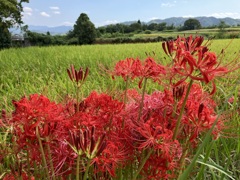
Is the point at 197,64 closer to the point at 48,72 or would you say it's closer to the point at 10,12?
the point at 48,72

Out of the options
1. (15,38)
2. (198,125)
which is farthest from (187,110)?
(15,38)

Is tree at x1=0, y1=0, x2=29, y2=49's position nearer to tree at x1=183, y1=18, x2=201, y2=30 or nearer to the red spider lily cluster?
the red spider lily cluster

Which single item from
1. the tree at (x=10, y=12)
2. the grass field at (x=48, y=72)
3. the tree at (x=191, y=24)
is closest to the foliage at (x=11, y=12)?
the tree at (x=10, y=12)

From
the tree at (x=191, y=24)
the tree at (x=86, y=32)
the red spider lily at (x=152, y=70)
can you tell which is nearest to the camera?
the red spider lily at (x=152, y=70)

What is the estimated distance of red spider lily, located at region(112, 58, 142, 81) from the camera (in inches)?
38.2

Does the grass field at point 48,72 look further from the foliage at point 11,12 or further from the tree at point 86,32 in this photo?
the tree at point 86,32

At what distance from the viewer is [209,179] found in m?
1.76

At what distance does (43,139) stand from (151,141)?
293 millimetres

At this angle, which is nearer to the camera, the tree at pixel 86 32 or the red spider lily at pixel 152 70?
the red spider lily at pixel 152 70

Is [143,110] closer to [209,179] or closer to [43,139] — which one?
[43,139]

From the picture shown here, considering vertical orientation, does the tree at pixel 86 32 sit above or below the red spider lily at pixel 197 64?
below

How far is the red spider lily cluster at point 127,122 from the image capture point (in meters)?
0.75

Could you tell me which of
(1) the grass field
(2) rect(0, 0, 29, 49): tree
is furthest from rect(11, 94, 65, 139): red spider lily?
(2) rect(0, 0, 29, 49): tree

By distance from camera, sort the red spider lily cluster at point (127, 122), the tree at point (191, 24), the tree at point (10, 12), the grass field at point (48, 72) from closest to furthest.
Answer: the red spider lily cluster at point (127, 122) → the grass field at point (48, 72) → the tree at point (10, 12) → the tree at point (191, 24)
